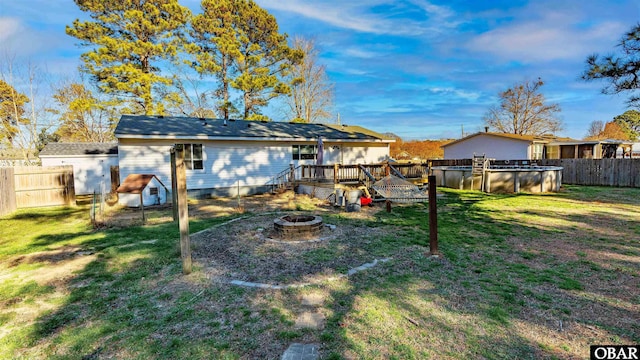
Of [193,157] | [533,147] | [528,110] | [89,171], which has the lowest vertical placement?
[89,171]

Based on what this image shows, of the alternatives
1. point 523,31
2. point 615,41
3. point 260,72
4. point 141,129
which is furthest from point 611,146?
point 141,129

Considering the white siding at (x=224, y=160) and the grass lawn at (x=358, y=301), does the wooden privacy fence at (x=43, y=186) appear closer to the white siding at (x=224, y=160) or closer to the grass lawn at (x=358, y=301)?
the white siding at (x=224, y=160)

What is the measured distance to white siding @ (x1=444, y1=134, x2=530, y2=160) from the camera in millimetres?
22250

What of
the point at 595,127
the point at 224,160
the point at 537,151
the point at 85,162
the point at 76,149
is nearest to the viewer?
the point at 224,160

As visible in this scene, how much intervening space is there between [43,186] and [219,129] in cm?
723

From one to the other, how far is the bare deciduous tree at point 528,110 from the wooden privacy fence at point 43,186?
39.5 meters

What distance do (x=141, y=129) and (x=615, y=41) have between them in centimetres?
1812

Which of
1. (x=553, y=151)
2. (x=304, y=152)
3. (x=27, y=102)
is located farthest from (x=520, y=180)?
(x=27, y=102)

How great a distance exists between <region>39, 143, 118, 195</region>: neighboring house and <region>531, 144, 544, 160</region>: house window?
1141 inches

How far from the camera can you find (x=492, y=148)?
24.2m

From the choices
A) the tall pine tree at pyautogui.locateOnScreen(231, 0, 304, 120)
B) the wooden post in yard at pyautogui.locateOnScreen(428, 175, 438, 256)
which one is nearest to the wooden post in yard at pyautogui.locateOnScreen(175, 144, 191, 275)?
the wooden post in yard at pyautogui.locateOnScreen(428, 175, 438, 256)

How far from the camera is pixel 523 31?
51.5ft

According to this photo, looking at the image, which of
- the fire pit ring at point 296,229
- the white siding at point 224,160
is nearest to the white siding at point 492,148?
the white siding at point 224,160

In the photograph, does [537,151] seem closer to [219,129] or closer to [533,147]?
[533,147]
